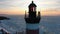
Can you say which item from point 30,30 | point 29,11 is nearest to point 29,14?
point 29,11

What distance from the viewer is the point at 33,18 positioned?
12375mm

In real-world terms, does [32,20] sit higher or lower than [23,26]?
higher

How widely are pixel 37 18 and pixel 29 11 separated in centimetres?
66

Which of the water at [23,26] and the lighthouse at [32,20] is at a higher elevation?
the lighthouse at [32,20]

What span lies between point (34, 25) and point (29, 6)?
1219 mm

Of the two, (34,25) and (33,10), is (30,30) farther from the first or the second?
(33,10)

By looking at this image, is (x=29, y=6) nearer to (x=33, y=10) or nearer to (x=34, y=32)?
(x=33, y=10)

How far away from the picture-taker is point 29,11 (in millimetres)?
12531

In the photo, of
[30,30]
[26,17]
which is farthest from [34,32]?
[26,17]

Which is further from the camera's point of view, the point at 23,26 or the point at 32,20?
the point at 23,26

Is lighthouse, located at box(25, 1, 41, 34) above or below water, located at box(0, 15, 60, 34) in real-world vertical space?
above

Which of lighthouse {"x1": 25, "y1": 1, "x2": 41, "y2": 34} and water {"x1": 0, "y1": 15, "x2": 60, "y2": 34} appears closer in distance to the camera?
lighthouse {"x1": 25, "y1": 1, "x2": 41, "y2": 34}

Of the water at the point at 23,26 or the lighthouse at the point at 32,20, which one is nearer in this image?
the lighthouse at the point at 32,20

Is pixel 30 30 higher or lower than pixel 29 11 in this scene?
lower
